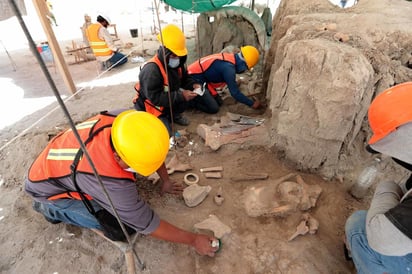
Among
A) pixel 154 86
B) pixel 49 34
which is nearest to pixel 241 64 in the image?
pixel 154 86

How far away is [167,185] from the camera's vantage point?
2.42 meters

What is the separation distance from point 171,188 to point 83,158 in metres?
1.05

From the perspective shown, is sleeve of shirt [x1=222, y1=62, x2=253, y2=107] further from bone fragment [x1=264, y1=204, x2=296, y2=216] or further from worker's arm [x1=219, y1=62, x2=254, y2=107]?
bone fragment [x1=264, y1=204, x2=296, y2=216]

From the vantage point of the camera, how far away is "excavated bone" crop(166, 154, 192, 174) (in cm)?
276

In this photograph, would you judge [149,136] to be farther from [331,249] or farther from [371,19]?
[371,19]

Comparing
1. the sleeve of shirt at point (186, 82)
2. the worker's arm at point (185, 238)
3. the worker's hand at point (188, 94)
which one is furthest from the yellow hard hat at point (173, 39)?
the worker's arm at point (185, 238)

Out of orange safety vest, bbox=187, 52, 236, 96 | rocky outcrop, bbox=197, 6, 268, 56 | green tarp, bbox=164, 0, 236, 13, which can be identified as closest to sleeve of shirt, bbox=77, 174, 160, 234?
orange safety vest, bbox=187, 52, 236, 96

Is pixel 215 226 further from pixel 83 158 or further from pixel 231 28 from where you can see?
pixel 231 28

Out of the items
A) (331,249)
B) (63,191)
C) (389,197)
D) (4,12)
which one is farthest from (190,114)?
(4,12)

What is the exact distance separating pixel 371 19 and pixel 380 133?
2106 millimetres

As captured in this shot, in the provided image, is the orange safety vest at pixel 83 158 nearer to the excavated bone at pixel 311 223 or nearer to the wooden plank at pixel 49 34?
the excavated bone at pixel 311 223

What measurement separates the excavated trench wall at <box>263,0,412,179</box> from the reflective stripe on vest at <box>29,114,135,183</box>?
5.61ft

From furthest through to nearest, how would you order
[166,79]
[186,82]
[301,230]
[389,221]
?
[186,82]
[166,79]
[301,230]
[389,221]

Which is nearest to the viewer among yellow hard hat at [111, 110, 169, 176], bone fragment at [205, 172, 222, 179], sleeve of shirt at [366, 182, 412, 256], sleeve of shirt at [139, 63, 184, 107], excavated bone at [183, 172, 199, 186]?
sleeve of shirt at [366, 182, 412, 256]
